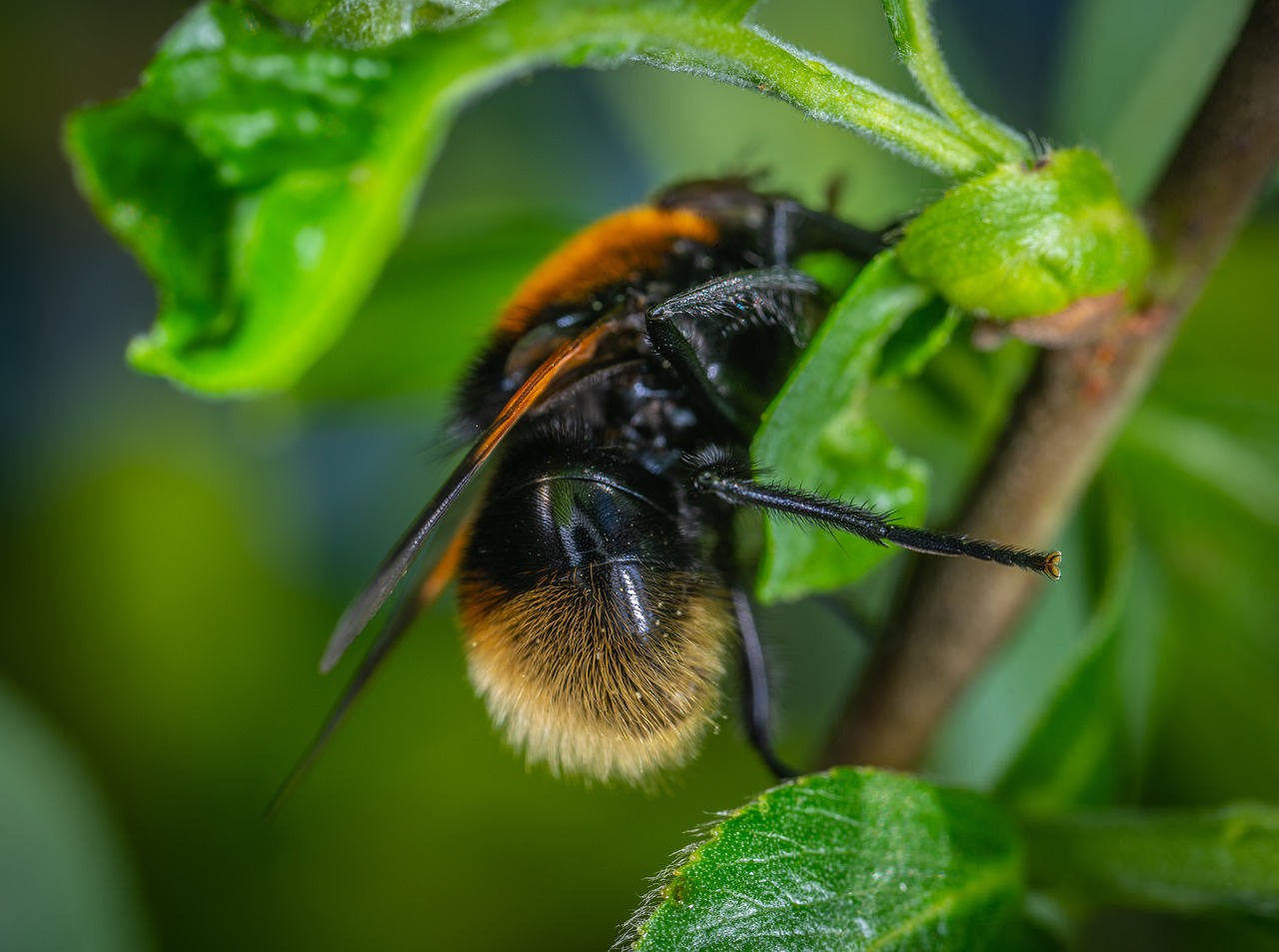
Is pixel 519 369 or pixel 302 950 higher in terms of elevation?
pixel 519 369

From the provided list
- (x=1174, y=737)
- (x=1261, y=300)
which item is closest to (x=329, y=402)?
(x=1174, y=737)

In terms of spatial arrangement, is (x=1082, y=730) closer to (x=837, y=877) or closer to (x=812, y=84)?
(x=837, y=877)

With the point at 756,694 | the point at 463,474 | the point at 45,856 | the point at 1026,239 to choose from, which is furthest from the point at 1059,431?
the point at 45,856

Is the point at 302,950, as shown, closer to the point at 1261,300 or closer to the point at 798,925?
the point at 798,925

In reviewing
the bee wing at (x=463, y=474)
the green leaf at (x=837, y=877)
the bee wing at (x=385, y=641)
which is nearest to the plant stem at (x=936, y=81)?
A: the bee wing at (x=463, y=474)

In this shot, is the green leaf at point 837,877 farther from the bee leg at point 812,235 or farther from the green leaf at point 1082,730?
the bee leg at point 812,235
